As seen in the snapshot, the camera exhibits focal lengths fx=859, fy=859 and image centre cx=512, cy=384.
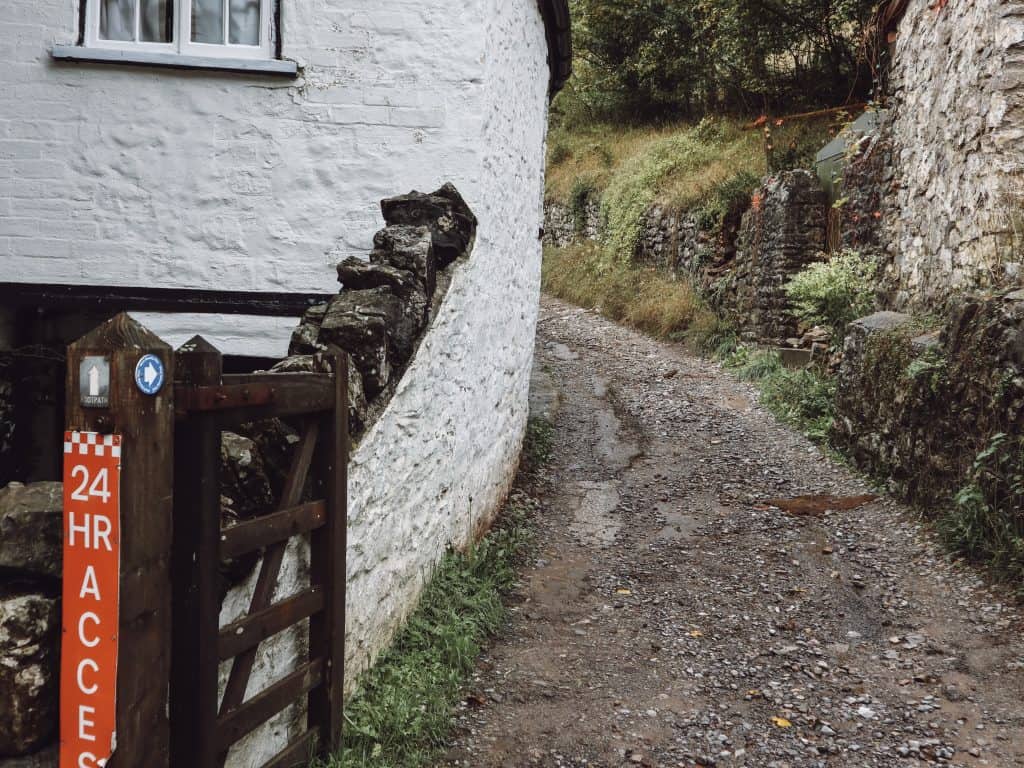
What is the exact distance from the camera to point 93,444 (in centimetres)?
210

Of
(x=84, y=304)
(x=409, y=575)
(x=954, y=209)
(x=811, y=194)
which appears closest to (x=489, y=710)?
(x=409, y=575)

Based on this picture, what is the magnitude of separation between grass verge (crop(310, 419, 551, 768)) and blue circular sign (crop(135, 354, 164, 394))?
1.69m

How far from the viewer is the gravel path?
→ 3861mm

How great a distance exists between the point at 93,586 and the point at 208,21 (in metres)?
4.57

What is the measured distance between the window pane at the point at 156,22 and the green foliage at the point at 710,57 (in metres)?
14.2

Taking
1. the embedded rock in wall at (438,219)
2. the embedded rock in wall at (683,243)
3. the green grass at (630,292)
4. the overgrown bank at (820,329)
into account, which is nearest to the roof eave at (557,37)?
the embedded rock in wall at (438,219)

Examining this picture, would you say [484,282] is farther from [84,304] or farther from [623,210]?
[623,210]

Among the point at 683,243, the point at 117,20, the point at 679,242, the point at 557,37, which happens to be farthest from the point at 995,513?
the point at 679,242

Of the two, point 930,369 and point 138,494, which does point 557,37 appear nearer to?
point 930,369

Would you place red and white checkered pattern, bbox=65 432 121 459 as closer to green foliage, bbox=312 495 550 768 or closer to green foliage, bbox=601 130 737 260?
green foliage, bbox=312 495 550 768

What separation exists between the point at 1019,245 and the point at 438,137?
14.1 feet

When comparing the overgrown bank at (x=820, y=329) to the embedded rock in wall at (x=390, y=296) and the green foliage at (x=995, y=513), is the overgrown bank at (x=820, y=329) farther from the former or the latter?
the embedded rock in wall at (x=390, y=296)

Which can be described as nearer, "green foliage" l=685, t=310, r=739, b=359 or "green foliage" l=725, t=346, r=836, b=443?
"green foliage" l=725, t=346, r=836, b=443

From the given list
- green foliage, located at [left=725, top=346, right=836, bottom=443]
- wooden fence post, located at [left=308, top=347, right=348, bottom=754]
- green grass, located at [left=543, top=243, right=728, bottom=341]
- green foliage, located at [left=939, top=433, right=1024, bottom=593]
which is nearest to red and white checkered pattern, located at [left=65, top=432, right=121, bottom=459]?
wooden fence post, located at [left=308, top=347, right=348, bottom=754]
